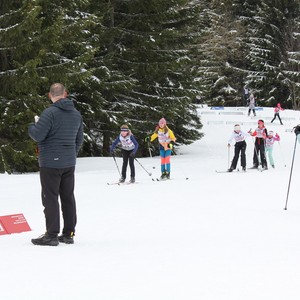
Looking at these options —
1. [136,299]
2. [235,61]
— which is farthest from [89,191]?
[235,61]

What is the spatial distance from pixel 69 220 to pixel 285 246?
246 cm

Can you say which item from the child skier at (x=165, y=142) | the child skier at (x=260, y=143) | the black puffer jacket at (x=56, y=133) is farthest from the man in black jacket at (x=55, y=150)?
the child skier at (x=260, y=143)

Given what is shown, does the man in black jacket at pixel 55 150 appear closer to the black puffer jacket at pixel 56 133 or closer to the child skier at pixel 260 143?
the black puffer jacket at pixel 56 133

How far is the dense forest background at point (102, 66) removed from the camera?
681 inches

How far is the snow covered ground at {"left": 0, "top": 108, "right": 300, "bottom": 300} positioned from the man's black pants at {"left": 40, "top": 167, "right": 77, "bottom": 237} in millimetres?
281

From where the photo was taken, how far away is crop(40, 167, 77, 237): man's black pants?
6285mm

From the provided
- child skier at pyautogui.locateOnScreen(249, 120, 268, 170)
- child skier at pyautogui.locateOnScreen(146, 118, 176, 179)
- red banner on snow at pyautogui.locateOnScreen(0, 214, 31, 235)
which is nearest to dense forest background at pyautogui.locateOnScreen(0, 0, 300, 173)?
child skier at pyautogui.locateOnScreen(146, 118, 176, 179)

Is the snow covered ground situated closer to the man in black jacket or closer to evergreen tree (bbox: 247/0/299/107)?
the man in black jacket

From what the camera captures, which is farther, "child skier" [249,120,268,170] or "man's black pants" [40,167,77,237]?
"child skier" [249,120,268,170]

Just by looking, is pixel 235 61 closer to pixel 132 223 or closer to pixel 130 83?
pixel 130 83

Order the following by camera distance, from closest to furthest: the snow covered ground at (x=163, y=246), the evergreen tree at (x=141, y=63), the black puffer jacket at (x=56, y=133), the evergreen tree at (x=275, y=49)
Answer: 1. the snow covered ground at (x=163, y=246)
2. the black puffer jacket at (x=56, y=133)
3. the evergreen tree at (x=141, y=63)
4. the evergreen tree at (x=275, y=49)

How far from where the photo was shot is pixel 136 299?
174 inches

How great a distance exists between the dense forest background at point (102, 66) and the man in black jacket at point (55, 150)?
10740 millimetres

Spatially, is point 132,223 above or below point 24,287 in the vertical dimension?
below
